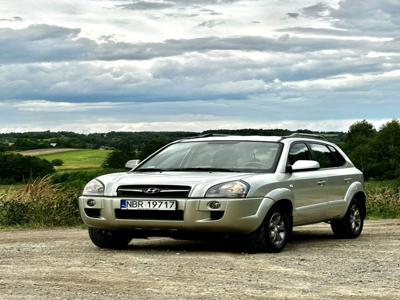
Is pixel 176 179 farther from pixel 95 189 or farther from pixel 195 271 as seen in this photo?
pixel 195 271

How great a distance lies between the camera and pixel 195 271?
28.9 feet

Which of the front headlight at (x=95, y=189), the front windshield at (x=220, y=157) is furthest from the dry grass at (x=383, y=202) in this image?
the front headlight at (x=95, y=189)

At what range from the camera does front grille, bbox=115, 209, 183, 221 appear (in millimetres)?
10258

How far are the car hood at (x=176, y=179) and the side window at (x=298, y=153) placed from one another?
3.81 ft

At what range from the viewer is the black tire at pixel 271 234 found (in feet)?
34.3

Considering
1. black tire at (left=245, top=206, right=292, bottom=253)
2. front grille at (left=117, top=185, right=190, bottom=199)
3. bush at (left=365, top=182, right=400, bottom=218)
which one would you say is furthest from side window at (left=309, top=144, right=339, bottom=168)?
bush at (left=365, top=182, right=400, bottom=218)

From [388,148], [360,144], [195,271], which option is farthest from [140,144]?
[360,144]

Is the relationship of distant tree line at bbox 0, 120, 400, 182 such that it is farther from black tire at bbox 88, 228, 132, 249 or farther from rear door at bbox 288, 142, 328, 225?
black tire at bbox 88, 228, 132, 249

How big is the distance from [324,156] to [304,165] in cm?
146

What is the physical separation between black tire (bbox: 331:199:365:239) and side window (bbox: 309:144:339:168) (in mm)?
739

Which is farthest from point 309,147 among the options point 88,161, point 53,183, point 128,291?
point 88,161

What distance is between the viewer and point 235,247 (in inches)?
430

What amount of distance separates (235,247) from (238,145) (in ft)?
4.89

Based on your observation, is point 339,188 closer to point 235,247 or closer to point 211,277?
point 235,247
